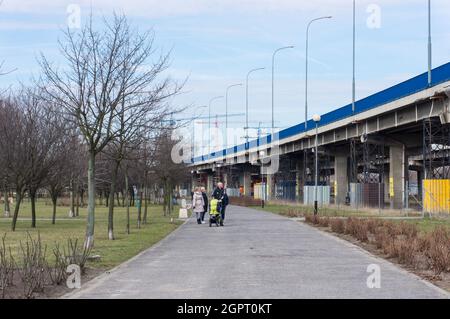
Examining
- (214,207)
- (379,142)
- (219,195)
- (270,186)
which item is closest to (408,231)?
(214,207)

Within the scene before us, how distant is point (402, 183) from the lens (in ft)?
189

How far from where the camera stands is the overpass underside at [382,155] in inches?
1626

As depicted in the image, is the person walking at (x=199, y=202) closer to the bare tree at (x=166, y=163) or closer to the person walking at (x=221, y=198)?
the person walking at (x=221, y=198)

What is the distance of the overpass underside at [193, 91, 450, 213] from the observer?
4131cm

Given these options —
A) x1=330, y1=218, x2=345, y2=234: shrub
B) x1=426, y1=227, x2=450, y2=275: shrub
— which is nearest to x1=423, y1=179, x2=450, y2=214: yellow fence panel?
x1=330, y1=218, x2=345, y2=234: shrub

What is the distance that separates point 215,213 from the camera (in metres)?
32.2

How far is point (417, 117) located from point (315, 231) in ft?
57.9

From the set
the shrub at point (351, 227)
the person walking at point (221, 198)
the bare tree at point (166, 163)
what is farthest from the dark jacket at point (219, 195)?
the shrub at point (351, 227)

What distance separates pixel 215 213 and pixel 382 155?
28782 millimetres

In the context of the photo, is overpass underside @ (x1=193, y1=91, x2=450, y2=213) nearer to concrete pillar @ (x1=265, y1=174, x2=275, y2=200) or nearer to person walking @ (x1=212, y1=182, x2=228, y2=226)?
concrete pillar @ (x1=265, y1=174, x2=275, y2=200)

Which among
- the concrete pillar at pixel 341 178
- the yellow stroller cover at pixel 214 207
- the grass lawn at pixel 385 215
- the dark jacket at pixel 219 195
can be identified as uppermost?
the concrete pillar at pixel 341 178

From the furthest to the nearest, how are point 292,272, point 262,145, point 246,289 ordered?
point 262,145 → point 292,272 → point 246,289
